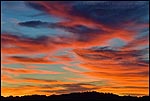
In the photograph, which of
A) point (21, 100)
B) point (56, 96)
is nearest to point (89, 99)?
point (56, 96)

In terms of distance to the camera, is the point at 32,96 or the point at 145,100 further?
the point at 32,96

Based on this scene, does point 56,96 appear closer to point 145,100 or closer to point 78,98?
point 78,98

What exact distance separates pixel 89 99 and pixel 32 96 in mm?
12626

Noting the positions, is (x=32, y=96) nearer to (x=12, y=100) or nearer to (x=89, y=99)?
(x=12, y=100)

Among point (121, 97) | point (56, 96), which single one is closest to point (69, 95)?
point (56, 96)

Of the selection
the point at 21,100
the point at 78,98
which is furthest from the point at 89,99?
the point at 21,100

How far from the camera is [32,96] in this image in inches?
3388

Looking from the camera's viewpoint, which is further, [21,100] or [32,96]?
[32,96]

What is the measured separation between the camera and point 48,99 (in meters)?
81.1

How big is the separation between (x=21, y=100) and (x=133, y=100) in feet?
70.7

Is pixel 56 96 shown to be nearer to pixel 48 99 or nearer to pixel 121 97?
pixel 48 99

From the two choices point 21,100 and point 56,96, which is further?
point 56,96

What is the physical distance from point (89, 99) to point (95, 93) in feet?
16.2

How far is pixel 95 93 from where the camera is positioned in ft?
280
